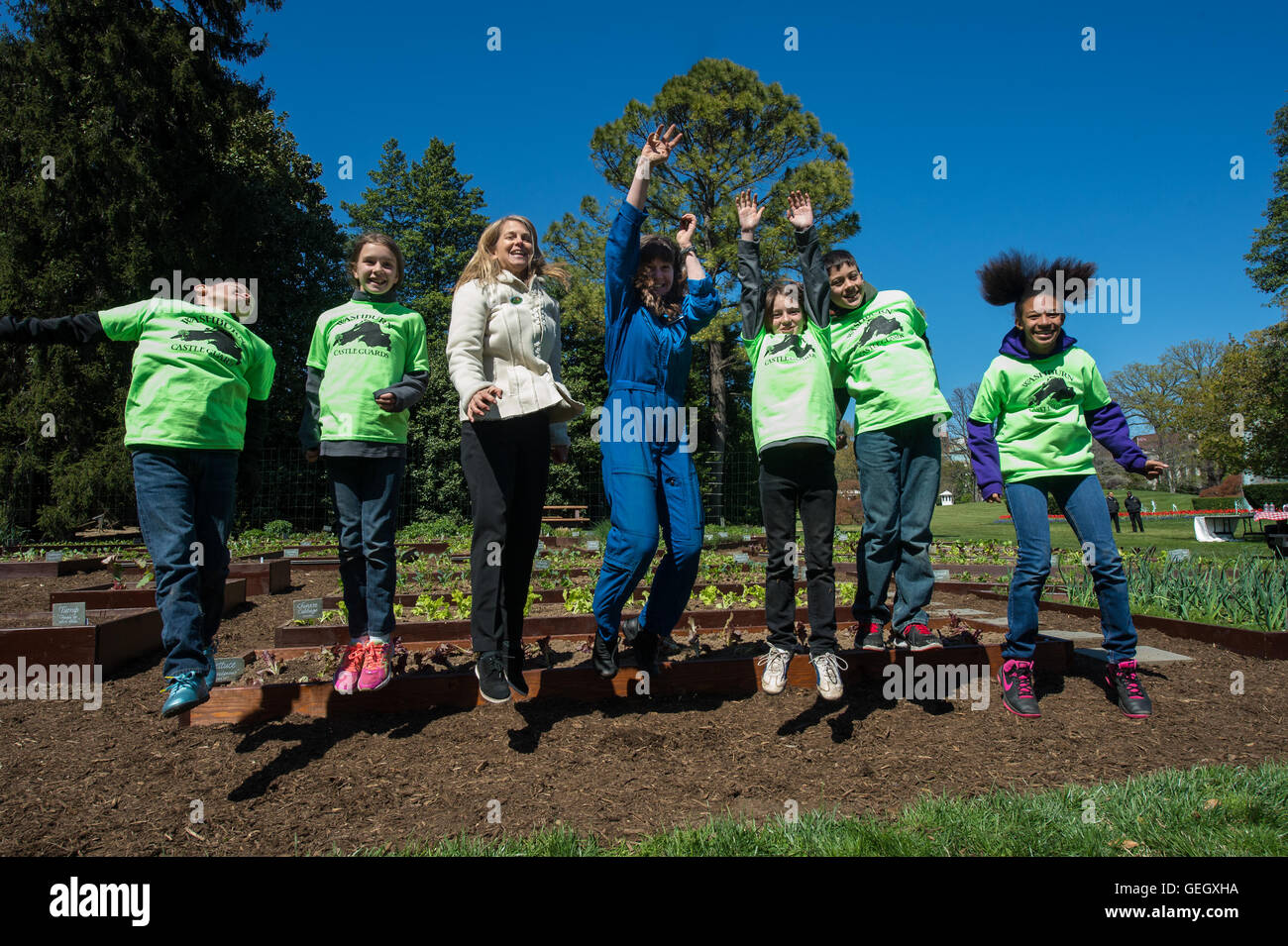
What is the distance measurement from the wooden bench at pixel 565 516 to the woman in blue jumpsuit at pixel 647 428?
1435 cm

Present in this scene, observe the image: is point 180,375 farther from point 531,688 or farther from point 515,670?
point 531,688

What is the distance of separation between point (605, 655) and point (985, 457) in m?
2.24

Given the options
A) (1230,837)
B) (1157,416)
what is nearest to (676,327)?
(1230,837)

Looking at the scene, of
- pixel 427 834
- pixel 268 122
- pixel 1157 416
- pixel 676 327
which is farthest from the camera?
pixel 1157 416

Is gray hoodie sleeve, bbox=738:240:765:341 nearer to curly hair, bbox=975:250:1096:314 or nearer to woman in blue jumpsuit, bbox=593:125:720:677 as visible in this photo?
woman in blue jumpsuit, bbox=593:125:720:677

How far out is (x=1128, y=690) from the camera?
3.61 meters

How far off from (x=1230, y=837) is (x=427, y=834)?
2611mm

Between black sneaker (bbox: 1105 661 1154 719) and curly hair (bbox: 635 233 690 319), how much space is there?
2845mm

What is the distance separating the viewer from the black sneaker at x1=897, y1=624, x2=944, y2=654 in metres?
3.60

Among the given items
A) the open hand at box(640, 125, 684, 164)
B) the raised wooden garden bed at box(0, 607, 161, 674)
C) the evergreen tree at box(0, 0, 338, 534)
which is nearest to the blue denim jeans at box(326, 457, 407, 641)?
the raised wooden garden bed at box(0, 607, 161, 674)

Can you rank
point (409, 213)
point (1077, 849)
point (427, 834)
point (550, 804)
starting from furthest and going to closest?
point (409, 213), point (550, 804), point (427, 834), point (1077, 849)

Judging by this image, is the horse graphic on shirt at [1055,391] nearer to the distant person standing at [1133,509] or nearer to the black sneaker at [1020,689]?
the black sneaker at [1020,689]

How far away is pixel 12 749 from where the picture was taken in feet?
10.6
